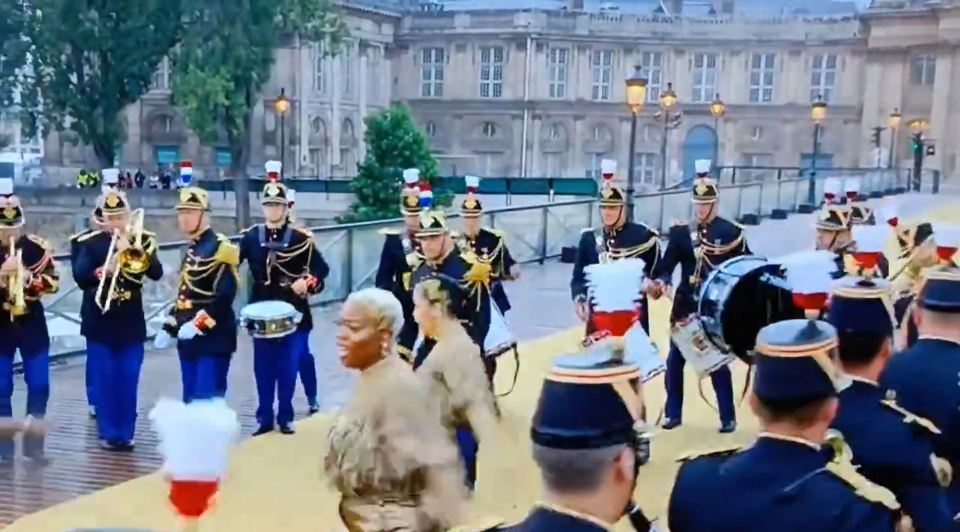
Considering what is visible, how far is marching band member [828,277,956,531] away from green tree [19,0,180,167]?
39211 millimetres

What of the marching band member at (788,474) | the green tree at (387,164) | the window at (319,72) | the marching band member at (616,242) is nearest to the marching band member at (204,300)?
the marching band member at (616,242)

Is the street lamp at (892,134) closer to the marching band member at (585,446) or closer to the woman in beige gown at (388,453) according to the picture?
the woman in beige gown at (388,453)

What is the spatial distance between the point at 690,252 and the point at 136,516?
200 inches

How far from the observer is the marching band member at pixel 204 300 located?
9578 millimetres

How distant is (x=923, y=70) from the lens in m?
61.2

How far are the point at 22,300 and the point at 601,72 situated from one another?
191 feet

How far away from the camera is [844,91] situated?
6391 centimetres

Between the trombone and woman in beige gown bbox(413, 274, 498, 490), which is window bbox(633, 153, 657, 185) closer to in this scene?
the trombone

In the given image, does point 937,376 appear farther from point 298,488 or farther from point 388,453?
point 298,488

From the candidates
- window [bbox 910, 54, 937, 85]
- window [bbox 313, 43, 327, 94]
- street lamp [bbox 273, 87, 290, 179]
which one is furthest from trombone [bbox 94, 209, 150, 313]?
window [bbox 910, 54, 937, 85]

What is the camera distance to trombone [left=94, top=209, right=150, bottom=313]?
31.5ft

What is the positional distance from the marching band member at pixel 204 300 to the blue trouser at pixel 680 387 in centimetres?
367

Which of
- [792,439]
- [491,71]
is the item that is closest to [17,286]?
[792,439]

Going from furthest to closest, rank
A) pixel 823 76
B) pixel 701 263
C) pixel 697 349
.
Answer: pixel 823 76
pixel 701 263
pixel 697 349
